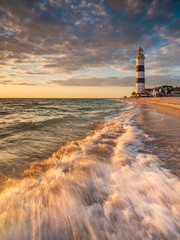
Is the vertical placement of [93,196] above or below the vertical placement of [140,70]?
below

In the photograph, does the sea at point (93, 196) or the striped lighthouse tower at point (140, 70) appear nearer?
the sea at point (93, 196)

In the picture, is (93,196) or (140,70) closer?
(93,196)

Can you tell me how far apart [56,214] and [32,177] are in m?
1.12

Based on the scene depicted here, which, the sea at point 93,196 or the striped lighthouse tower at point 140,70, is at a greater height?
the striped lighthouse tower at point 140,70

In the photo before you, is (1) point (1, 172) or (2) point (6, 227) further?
(1) point (1, 172)

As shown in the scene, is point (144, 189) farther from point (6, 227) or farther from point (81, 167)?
point (6, 227)

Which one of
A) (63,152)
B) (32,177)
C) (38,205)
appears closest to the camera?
(38,205)

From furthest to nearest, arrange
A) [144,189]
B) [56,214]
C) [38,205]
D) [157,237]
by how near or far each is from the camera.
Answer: [144,189], [38,205], [56,214], [157,237]

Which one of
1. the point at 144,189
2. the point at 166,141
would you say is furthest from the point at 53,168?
the point at 166,141

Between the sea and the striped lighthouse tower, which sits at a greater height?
the striped lighthouse tower

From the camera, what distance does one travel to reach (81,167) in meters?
2.84

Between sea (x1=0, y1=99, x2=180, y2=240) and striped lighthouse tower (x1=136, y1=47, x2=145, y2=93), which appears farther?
striped lighthouse tower (x1=136, y1=47, x2=145, y2=93)

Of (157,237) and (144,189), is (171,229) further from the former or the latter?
(144,189)

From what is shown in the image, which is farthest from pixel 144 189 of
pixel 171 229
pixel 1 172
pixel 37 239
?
pixel 1 172
